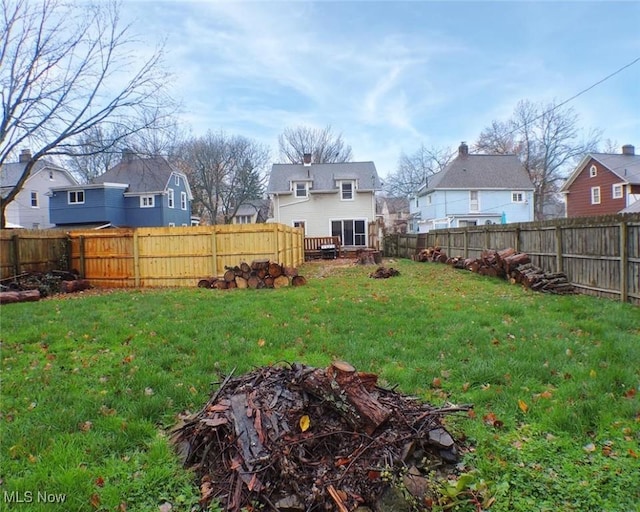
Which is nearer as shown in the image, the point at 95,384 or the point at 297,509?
the point at 297,509

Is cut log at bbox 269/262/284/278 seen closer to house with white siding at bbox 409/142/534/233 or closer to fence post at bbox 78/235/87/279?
fence post at bbox 78/235/87/279


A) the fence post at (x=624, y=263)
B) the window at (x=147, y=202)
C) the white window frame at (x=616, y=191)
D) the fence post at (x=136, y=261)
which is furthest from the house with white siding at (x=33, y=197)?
the white window frame at (x=616, y=191)

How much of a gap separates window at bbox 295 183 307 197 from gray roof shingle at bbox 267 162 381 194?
0.41 m

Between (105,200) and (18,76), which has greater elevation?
(18,76)

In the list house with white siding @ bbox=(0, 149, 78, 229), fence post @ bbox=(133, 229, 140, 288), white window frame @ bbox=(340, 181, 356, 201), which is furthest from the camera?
house with white siding @ bbox=(0, 149, 78, 229)

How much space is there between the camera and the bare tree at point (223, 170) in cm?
4162

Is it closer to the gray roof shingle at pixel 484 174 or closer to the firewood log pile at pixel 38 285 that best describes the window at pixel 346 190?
the gray roof shingle at pixel 484 174

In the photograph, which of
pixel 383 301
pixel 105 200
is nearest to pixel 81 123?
pixel 105 200

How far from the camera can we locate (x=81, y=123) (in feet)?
55.9

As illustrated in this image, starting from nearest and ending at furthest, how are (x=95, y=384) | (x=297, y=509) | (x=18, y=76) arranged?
(x=297, y=509)
(x=95, y=384)
(x=18, y=76)

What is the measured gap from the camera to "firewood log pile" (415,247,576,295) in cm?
916

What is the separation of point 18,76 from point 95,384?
55.5 ft

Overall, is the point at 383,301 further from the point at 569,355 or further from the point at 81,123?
the point at 81,123

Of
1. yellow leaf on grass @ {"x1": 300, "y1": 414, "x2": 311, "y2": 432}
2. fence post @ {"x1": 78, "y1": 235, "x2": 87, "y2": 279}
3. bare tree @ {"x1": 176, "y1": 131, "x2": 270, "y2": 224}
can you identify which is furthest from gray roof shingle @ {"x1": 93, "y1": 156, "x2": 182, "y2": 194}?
yellow leaf on grass @ {"x1": 300, "y1": 414, "x2": 311, "y2": 432}
